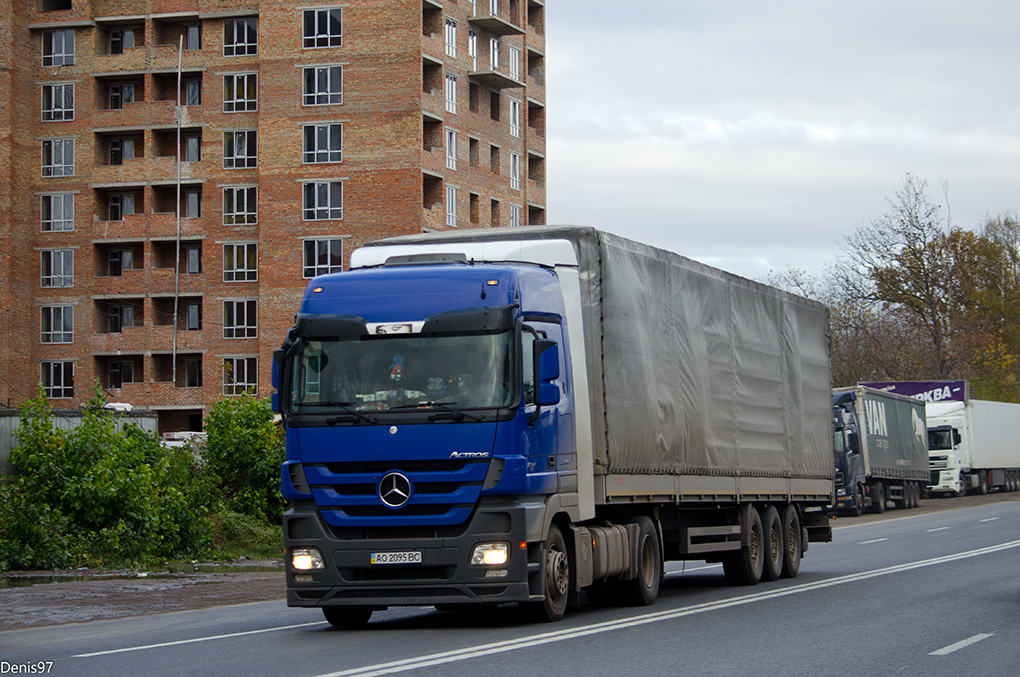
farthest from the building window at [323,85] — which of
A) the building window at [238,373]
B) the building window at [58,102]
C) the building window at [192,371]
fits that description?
the building window at [192,371]

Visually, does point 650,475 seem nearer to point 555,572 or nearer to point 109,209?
point 555,572

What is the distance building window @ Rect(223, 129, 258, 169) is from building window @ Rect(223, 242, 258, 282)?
12.6 ft

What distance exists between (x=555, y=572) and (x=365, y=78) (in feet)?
179

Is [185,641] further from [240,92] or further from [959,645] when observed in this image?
[240,92]

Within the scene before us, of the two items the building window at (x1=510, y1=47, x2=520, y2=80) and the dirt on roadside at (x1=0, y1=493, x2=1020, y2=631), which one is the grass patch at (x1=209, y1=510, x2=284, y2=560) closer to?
the dirt on roadside at (x1=0, y1=493, x2=1020, y2=631)

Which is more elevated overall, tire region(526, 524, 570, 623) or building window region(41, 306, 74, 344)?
building window region(41, 306, 74, 344)

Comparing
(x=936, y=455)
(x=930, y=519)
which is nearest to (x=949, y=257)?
(x=936, y=455)

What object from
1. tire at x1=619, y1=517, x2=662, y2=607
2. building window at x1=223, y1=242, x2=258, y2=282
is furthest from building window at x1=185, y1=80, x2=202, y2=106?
tire at x1=619, y1=517, x2=662, y2=607

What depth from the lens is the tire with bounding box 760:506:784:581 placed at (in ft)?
64.7

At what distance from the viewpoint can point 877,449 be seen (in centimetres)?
4581

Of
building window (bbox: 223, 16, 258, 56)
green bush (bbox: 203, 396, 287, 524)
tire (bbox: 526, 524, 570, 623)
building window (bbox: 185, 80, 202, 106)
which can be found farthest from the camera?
building window (bbox: 185, 80, 202, 106)

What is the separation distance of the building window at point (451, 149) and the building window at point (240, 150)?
9.29 meters

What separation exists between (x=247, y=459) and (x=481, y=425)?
63.4 feet

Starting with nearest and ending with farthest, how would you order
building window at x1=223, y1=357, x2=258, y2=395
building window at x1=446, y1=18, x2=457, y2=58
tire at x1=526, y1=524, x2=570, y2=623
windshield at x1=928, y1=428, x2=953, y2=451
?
tire at x1=526, y1=524, x2=570, y2=623 < windshield at x1=928, y1=428, x2=953, y2=451 < building window at x1=223, y1=357, x2=258, y2=395 < building window at x1=446, y1=18, x2=457, y2=58
